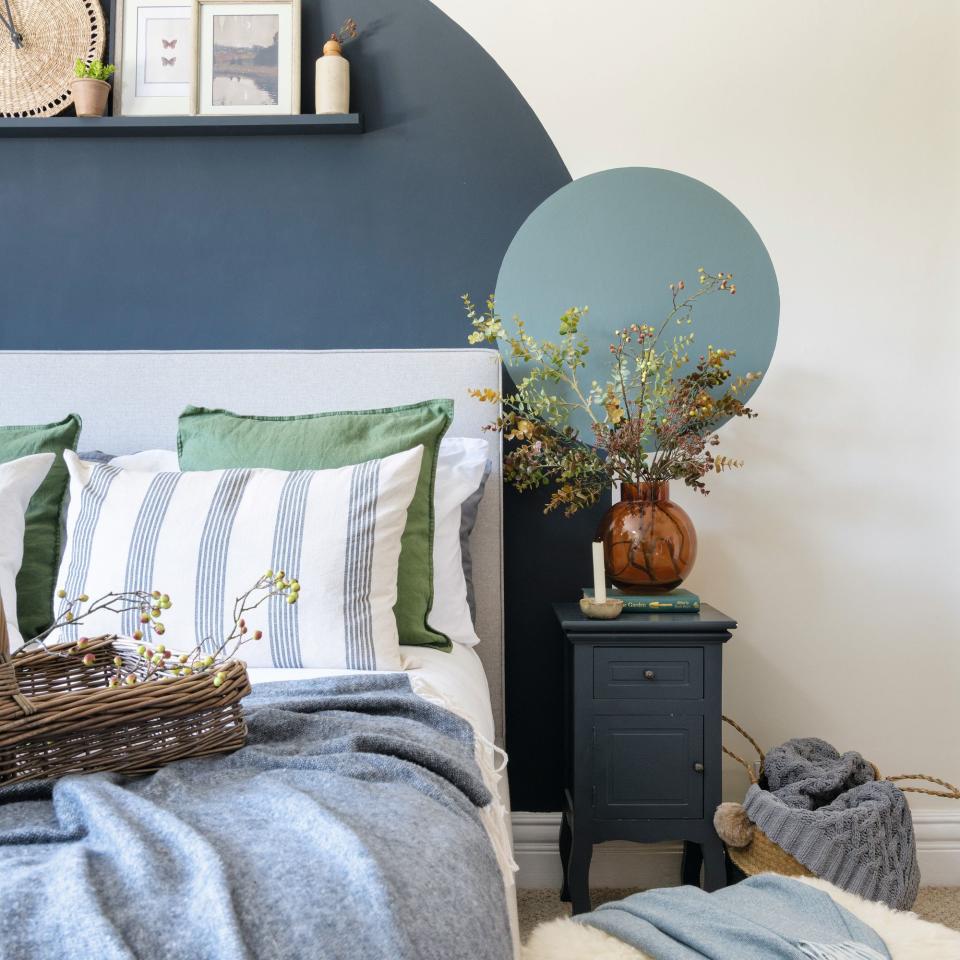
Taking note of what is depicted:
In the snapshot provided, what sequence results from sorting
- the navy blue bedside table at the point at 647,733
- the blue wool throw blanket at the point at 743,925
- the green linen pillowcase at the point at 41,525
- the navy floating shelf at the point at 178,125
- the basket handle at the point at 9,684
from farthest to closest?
the navy floating shelf at the point at 178,125 → the navy blue bedside table at the point at 647,733 → the green linen pillowcase at the point at 41,525 → the blue wool throw blanket at the point at 743,925 → the basket handle at the point at 9,684

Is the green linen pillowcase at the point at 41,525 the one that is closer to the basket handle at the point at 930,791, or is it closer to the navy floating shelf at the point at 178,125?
the navy floating shelf at the point at 178,125

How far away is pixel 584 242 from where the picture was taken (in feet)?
7.85

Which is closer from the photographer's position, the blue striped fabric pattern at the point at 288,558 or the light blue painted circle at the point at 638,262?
the blue striped fabric pattern at the point at 288,558

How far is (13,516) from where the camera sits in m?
1.79

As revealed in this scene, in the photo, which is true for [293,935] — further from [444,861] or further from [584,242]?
[584,242]

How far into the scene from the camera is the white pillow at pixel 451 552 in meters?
2.02

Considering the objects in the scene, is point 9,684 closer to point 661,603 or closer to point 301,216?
point 661,603

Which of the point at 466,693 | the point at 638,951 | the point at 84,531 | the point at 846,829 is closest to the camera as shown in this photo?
the point at 638,951

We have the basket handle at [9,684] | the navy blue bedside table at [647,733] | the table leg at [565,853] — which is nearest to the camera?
the basket handle at [9,684]

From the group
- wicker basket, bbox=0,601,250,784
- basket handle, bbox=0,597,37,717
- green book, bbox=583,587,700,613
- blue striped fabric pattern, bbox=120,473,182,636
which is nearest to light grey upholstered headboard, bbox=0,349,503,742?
green book, bbox=583,587,700,613

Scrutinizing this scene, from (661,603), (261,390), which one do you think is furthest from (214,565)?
(661,603)

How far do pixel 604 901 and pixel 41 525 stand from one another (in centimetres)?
162

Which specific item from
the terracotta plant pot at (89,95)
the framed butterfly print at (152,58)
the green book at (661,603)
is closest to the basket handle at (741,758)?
the green book at (661,603)

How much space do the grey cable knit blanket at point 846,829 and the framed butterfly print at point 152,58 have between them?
2270 millimetres
